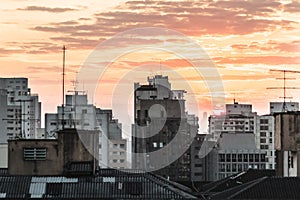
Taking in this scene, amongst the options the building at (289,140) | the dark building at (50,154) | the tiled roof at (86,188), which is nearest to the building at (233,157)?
the building at (289,140)

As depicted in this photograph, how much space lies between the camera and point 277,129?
223 feet

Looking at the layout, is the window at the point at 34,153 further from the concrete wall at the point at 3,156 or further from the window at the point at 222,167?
the window at the point at 222,167

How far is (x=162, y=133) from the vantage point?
519 feet

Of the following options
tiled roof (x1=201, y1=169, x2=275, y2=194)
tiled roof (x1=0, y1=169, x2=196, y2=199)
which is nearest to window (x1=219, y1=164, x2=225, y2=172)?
tiled roof (x1=201, y1=169, x2=275, y2=194)

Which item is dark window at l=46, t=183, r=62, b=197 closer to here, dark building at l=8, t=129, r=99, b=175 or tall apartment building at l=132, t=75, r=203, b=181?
dark building at l=8, t=129, r=99, b=175

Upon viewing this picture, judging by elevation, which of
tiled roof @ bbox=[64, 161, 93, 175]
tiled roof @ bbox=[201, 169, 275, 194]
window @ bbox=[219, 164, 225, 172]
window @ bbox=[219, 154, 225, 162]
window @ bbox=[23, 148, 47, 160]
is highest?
window @ bbox=[23, 148, 47, 160]

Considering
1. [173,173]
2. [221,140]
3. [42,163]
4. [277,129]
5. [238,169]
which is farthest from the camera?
[221,140]

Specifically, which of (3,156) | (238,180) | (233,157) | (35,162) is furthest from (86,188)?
(233,157)

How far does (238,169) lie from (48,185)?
111789mm

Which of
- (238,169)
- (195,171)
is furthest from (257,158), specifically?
(195,171)

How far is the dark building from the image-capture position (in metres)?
57.2

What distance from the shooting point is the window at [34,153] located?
189 ft

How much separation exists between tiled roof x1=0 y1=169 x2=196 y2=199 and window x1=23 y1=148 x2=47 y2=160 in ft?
9.76

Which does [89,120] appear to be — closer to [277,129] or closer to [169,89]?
[169,89]
